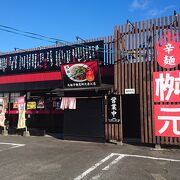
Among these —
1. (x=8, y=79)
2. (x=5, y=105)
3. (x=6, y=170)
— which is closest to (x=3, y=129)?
(x=5, y=105)

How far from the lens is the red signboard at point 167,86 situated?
12.3m

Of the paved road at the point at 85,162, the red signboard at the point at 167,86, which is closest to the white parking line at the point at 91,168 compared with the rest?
the paved road at the point at 85,162

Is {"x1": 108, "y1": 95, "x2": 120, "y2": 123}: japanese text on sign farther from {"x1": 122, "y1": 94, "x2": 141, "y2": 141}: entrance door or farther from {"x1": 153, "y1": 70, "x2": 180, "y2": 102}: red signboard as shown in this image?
{"x1": 153, "y1": 70, "x2": 180, "y2": 102}: red signboard

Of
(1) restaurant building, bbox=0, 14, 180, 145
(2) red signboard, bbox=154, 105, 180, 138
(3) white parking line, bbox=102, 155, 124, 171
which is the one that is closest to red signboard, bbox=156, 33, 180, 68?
(1) restaurant building, bbox=0, 14, 180, 145

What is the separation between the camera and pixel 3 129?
61.1 ft

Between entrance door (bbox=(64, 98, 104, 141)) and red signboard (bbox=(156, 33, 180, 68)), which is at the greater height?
red signboard (bbox=(156, 33, 180, 68))

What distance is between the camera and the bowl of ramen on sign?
1459 cm

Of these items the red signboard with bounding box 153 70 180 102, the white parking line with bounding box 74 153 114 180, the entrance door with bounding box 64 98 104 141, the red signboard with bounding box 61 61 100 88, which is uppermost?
the red signboard with bounding box 61 61 100 88

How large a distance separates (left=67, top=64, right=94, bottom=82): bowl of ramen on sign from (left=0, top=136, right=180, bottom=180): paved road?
341 centimetres

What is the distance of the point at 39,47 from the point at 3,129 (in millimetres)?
5940

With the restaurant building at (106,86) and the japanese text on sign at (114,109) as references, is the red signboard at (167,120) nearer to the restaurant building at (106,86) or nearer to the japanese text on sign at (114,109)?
the restaurant building at (106,86)

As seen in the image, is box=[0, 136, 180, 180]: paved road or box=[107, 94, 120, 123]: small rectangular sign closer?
box=[0, 136, 180, 180]: paved road

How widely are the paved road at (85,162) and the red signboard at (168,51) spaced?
3.82m

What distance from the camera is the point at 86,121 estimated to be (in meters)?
15.1
